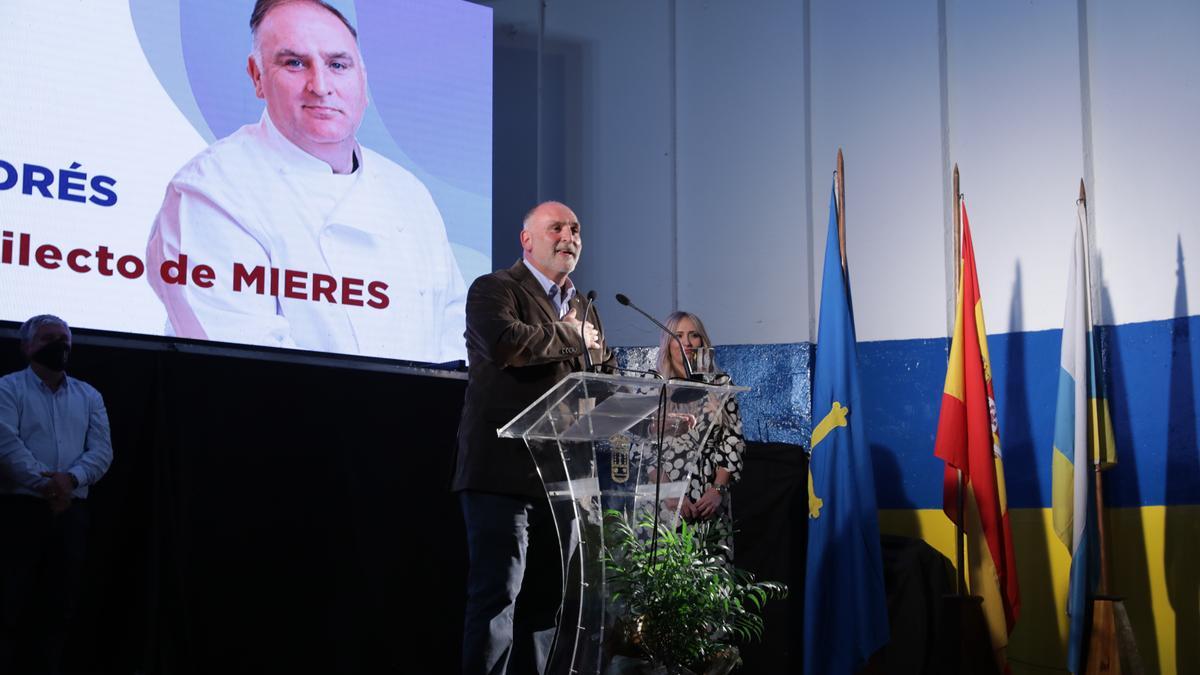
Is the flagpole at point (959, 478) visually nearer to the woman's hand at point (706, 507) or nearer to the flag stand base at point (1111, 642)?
the flag stand base at point (1111, 642)

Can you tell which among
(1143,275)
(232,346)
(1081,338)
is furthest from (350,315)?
(1143,275)

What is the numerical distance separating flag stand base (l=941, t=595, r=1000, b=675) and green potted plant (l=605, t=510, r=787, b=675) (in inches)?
64.7

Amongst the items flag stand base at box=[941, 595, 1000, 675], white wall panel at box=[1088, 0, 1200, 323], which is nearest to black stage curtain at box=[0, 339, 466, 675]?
flag stand base at box=[941, 595, 1000, 675]

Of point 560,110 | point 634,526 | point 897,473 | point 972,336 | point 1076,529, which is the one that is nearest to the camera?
point 634,526

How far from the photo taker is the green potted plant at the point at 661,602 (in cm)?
268

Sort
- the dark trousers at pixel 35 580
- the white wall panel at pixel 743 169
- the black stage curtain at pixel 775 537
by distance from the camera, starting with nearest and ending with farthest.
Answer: the dark trousers at pixel 35 580 < the black stage curtain at pixel 775 537 < the white wall panel at pixel 743 169

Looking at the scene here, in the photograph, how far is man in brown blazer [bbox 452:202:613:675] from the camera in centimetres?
297

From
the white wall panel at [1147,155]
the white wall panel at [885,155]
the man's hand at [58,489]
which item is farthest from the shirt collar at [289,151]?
the white wall panel at [1147,155]

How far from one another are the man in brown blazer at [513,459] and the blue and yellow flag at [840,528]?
1267 mm

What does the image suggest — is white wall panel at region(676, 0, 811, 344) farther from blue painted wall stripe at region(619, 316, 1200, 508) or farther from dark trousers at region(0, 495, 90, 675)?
dark trousers at region(0, 495, 90, 675)

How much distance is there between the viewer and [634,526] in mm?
2766

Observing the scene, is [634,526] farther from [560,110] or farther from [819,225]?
[560,110]

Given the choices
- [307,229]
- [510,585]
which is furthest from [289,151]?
[510,585]

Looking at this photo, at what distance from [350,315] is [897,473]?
93.6 inches
